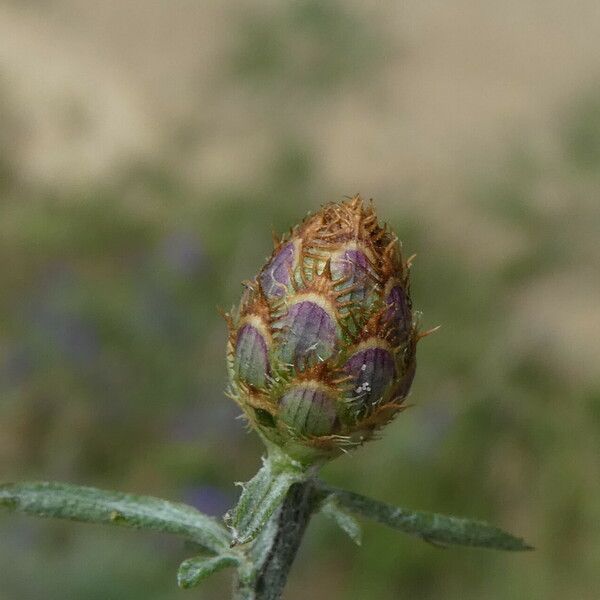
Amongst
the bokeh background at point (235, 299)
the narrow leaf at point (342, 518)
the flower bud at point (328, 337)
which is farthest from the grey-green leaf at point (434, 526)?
the bokeh background at point (235, 299)

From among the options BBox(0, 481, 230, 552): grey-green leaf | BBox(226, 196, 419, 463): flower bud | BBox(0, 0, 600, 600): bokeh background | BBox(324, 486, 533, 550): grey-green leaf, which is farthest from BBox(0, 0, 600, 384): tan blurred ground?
BBox(0, 481, 230, 552): grey-green leaf

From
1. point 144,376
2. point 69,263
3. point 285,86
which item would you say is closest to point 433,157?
point 285,86

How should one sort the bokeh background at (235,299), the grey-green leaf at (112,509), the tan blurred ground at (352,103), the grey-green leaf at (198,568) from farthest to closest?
the tan blurred ground at (352,103)
the bokeh background at (235,299)
the grey-green leaf at (112,509)
the grey-green leaf at (198,568)

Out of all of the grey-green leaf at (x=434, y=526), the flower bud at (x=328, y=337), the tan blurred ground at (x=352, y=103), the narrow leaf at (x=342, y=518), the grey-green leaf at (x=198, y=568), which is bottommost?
the grey-green leaf at (x=198, y=568)

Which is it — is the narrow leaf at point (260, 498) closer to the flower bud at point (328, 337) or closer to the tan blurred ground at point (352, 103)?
the flower bud at point (328, 337)

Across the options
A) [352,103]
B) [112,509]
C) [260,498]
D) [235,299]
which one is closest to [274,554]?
[260,498]

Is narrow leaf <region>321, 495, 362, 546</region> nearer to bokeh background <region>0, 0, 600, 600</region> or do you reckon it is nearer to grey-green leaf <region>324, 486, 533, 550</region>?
grey-green leaf <region>324, 486, 533, 550</region>

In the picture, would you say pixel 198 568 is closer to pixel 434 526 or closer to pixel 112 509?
pixel 112 509
